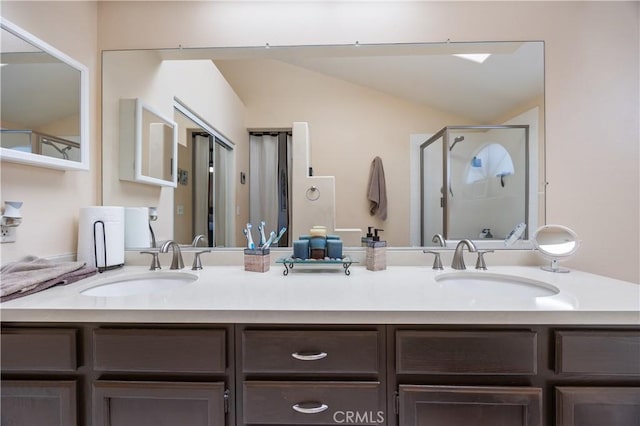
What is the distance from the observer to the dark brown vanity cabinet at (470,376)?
0.74 m

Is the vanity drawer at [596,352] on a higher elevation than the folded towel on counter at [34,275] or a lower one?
lower

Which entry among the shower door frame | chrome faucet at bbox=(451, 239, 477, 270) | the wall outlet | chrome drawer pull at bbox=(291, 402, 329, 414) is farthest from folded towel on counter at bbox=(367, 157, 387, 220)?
the wall outlet

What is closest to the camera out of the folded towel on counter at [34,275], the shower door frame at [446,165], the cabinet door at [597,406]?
the cabinet door at [597,406]

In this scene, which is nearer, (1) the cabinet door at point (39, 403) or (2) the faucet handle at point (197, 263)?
(1) the cabinet door at point (39, 403)

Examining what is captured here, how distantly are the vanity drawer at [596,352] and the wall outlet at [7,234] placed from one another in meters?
1.83

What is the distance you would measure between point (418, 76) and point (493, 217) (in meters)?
0.80

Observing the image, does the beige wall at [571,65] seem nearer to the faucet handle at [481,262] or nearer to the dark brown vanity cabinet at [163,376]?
the faucet handle at [481,262]

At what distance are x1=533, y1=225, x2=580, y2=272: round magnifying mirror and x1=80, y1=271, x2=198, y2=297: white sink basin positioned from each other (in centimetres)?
158

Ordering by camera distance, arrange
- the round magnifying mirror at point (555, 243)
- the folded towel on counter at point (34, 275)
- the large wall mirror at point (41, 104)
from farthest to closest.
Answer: the round magnifying mirror at point (555, 243) → the large wall mirror at point (41, 104) → the folded towel on counter at point (34, 275)

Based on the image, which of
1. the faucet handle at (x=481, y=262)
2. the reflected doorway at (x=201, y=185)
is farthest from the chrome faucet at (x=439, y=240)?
the reflected doorway at (x=201, y=185)

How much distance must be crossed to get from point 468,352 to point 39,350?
3.87ft

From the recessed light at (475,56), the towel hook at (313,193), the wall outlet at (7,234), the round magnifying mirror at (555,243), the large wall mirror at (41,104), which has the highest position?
the recessed light at (475,56)

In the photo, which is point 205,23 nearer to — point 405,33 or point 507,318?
point 405,33

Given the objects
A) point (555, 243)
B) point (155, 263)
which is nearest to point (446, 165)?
point (555, 243)
